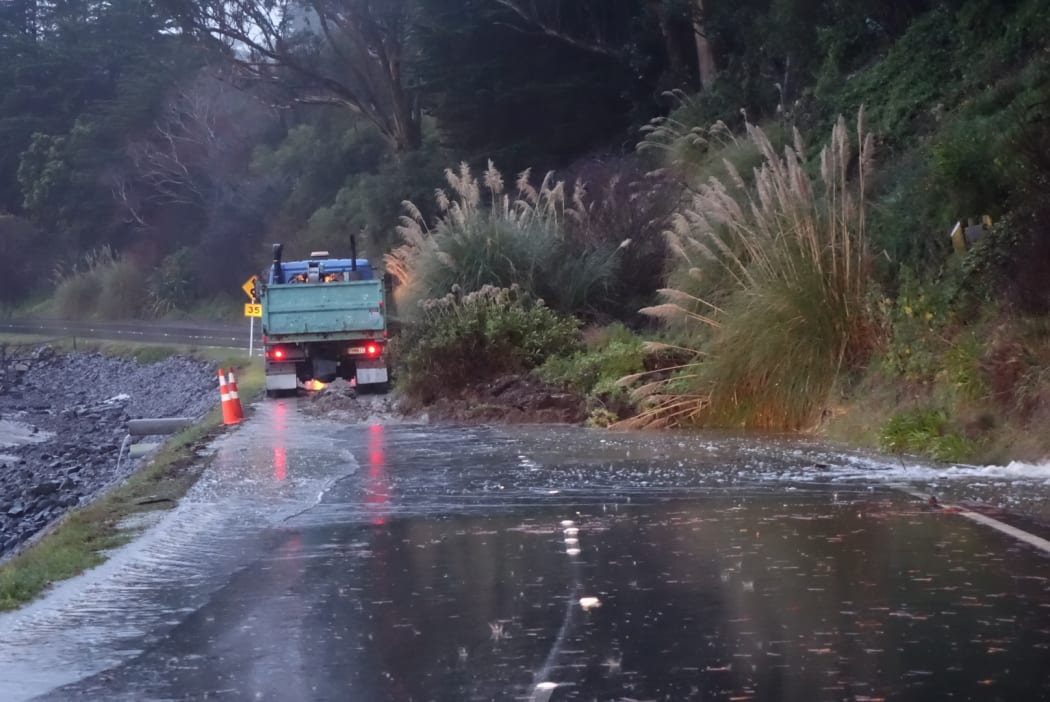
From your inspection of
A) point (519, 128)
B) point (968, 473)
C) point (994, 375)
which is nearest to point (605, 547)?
point (968, 473)

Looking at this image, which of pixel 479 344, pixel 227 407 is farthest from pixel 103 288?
pixel 479 344

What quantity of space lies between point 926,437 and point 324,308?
13.4m

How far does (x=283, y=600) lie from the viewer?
8352mm

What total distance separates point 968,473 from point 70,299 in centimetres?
6117

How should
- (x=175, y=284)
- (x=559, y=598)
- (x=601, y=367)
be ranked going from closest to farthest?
(x=559, y=598) < (x=601, y=367) < (x=175, y=284)

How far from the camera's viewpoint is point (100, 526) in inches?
449

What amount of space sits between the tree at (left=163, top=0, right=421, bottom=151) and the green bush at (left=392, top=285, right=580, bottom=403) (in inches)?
886

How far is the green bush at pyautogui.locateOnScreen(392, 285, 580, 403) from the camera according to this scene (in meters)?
20.9

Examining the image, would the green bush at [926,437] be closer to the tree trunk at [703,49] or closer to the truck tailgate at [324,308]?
the truck tailgate at [324,308]

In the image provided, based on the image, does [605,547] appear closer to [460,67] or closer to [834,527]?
[834,527]

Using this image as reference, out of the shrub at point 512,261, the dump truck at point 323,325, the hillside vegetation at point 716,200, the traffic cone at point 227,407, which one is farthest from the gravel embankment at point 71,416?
the shrub at point 512,261

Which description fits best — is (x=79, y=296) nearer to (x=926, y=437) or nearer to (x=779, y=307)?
(x=779, y=307)

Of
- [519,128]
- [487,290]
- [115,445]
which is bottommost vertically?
[115,445]

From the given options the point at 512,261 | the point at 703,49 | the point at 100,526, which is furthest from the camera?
the point at 703,49
